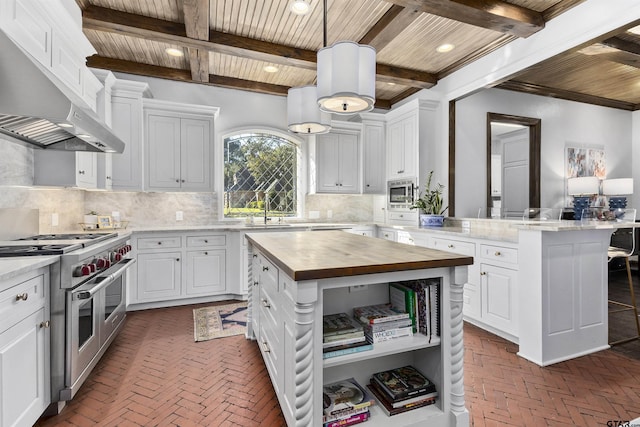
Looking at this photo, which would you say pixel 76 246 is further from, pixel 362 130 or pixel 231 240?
pixel 362 130

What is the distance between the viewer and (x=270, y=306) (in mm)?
2031

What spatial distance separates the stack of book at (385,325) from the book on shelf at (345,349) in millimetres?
45

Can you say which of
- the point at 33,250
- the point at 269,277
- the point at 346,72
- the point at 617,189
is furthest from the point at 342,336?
the point at 617,189

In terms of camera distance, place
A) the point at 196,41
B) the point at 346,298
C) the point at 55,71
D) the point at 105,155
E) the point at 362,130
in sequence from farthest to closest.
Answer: the point at 362,130 < the point at 105,155 < the point at 196,41 < the point at 55,71 < the point at 346,298

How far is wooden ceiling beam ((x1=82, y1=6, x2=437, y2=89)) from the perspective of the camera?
10.0ft

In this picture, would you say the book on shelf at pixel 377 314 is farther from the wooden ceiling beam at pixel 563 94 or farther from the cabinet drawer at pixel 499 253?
the wooden ceiling beam at pixel 563 94

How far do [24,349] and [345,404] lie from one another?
164cm

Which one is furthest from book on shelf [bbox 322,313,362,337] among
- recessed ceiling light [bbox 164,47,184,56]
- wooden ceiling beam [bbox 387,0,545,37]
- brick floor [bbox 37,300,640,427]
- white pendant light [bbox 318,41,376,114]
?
recessed ceiling light [bbox 164,47,184,56]

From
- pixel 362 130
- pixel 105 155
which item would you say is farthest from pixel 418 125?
pixel 105 155

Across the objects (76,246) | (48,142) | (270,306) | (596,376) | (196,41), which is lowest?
(596,376)

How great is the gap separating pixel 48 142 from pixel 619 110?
8557 mm

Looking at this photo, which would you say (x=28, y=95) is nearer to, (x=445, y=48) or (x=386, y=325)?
(x=386, y=325)

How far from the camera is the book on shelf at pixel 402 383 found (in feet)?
5.47

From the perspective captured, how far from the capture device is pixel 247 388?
219 centimetres
